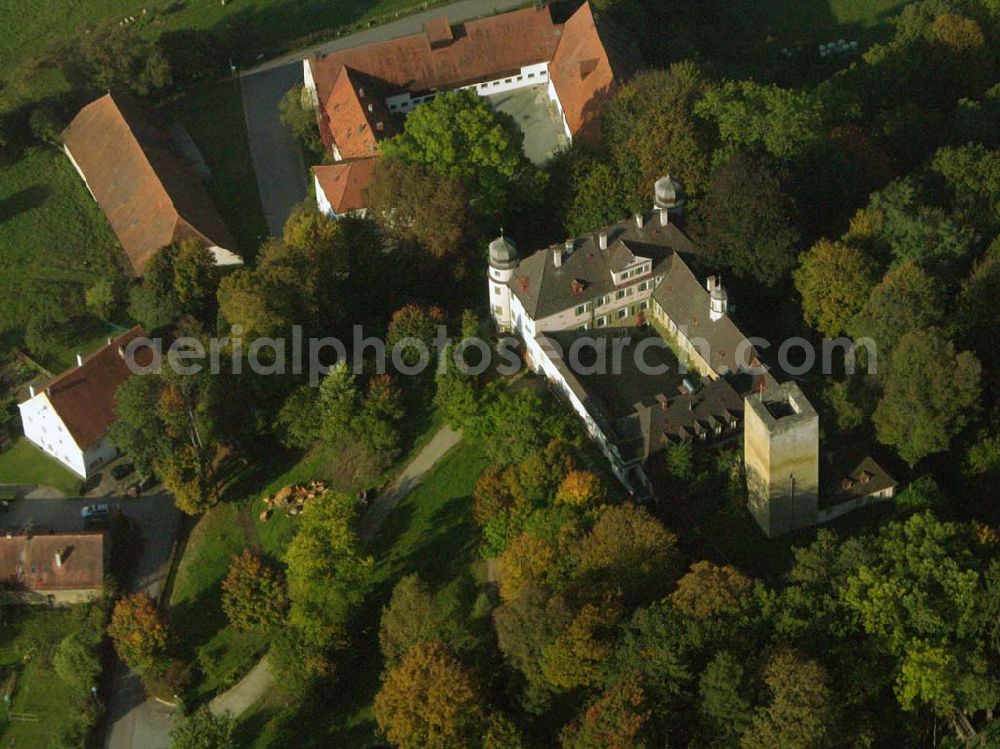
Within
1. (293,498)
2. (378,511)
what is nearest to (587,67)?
(378,511)

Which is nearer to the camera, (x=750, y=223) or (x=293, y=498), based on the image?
(x=750, y=223)

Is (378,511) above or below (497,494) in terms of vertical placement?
below

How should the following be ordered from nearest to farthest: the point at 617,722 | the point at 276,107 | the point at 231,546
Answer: the point at 617,722 < the point at 231,546 < the point at 276,107

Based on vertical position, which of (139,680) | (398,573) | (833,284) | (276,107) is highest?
(833,284)

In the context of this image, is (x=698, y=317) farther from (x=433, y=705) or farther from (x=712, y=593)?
(x=433, y=705)

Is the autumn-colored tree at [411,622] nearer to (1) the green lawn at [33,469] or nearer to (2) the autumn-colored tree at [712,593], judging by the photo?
(2) the autumn-colored tree at [712,593]
